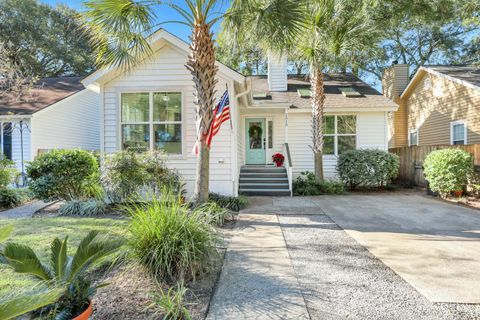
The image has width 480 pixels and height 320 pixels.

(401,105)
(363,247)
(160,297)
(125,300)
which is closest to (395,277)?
(363,247)

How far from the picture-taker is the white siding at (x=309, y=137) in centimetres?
1292

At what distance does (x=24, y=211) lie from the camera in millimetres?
7461

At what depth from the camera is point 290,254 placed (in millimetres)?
4195

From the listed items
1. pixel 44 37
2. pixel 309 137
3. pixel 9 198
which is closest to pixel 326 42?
pixel 309 137

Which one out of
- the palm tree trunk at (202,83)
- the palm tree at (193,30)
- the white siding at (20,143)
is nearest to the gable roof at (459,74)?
the palm tree at (193,30)

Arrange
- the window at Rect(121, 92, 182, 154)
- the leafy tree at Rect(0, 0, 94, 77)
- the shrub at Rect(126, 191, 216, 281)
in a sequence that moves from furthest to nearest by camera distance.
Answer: the leafy tree at Rect(0, 0, 94, 77), the window at Rect(121, 92, 182, 154), the shrub at Rect(126, 191, 216, 281)

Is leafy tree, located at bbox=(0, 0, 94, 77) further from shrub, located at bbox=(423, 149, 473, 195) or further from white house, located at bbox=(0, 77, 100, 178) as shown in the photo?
shrub, located at bbox=(423, 149, 473, 195)

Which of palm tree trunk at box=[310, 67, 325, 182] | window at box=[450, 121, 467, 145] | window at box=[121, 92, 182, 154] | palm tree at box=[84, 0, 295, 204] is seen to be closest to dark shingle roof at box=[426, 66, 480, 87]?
window at box=[450, 121, 467, 145]

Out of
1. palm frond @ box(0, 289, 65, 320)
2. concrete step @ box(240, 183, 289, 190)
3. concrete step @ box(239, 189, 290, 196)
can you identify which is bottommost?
concrete step @ box(239, 189, 290, 196)

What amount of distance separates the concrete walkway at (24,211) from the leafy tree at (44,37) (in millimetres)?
16144

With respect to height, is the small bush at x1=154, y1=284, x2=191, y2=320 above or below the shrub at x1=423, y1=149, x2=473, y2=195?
below

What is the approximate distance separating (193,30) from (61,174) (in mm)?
5126

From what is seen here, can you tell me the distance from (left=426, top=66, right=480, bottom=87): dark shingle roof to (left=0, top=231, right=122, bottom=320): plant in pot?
50.1 feet

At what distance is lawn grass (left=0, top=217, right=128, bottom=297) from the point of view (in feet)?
11.2
